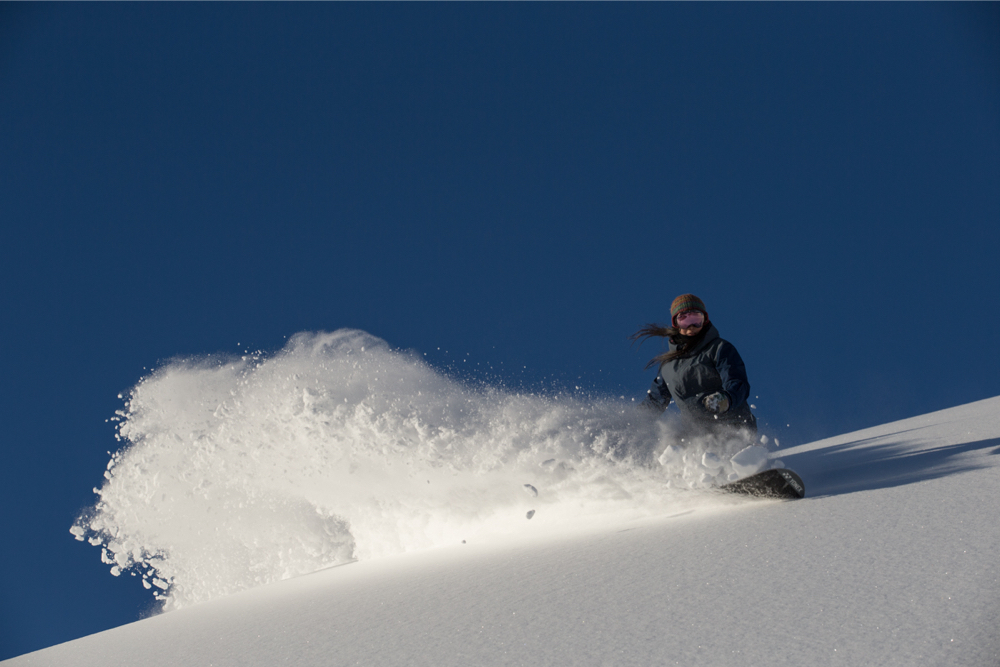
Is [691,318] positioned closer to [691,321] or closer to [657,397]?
[691,321]

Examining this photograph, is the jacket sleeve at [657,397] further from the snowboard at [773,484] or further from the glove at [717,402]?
the snowboard at [773,484]

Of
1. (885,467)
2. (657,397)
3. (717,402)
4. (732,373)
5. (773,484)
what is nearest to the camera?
(773,484)

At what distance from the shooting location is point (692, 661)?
1.40 m

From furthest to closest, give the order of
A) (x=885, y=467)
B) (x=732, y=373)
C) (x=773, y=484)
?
(x=732, y=373) < (x=885, y=467) < (x=773, y=484)

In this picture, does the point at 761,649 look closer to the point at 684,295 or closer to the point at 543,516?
the point at 543,516

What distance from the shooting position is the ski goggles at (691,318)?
419 centimetres

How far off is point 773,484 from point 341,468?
11.3ft

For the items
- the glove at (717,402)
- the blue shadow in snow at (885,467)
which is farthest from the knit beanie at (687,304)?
the blue shadow in snow at (885,467)

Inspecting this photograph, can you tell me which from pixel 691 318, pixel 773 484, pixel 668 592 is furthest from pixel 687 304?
pixel 668 592

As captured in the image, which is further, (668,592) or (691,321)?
(691,321)

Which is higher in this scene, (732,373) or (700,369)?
Result: (700,369)

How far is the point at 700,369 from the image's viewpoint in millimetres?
4223

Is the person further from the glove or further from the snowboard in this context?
the snowboard

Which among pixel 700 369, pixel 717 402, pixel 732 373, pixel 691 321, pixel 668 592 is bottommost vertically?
pixel 668 592
